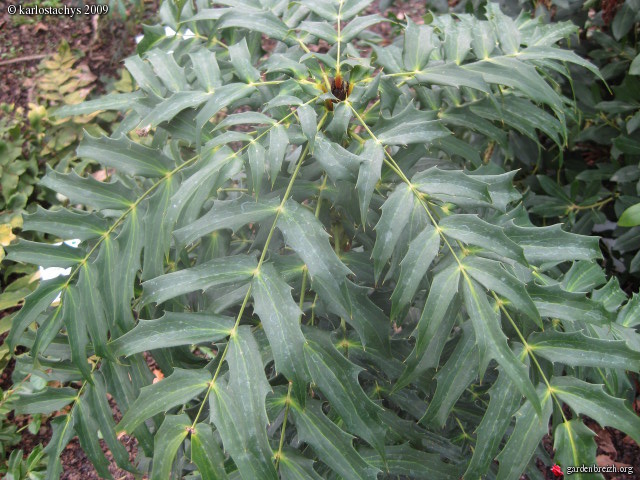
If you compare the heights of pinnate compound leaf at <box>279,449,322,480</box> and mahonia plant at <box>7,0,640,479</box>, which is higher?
mahonia plant at <box>7,0,640,479</box>

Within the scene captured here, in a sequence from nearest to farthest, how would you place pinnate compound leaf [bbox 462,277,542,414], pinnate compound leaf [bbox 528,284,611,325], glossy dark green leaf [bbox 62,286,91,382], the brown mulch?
pinnate compound leaf [bbox 462,277,542,414], pinnate compound leaf [bbox 528,284,611,325], glossy dark green leaf [bbox 62,286,91,382], the brown mulch

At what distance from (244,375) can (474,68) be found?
0.71 m

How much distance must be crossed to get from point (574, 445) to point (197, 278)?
61cm

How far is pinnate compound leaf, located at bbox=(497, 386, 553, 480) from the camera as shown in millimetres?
854

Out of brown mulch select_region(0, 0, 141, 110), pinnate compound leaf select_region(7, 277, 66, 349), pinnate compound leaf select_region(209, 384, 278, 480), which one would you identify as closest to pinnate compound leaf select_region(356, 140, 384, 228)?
pinnate compound leaf select_region(209, 384, 278, 480)

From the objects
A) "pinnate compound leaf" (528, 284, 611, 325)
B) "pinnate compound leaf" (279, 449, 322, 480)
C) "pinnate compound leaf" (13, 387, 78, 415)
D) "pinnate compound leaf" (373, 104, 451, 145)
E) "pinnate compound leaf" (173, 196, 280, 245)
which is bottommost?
"pinnate compound leaf" (13, 387, 78, 415)

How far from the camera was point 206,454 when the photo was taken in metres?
0.84

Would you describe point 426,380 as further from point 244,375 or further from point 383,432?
point 244,375

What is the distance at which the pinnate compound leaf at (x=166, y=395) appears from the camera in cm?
87

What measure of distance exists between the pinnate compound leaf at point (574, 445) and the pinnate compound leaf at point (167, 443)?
538mm

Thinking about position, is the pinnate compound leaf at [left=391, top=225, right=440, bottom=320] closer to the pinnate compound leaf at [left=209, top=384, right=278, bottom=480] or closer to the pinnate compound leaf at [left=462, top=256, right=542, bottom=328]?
the pinnate compound leaf at [left=462, top=256, right=542, bottom=328]

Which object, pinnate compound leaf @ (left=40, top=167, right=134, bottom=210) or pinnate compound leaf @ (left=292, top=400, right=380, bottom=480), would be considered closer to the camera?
pinnate compound leaf @ (left=292, top=400, right=380, bottom=480)

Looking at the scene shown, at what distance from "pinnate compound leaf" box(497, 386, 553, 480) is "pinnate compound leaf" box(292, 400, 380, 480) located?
20 centimetres

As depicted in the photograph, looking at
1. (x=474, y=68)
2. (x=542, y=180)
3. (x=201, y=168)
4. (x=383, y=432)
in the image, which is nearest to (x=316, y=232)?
(x=201, y=168)
